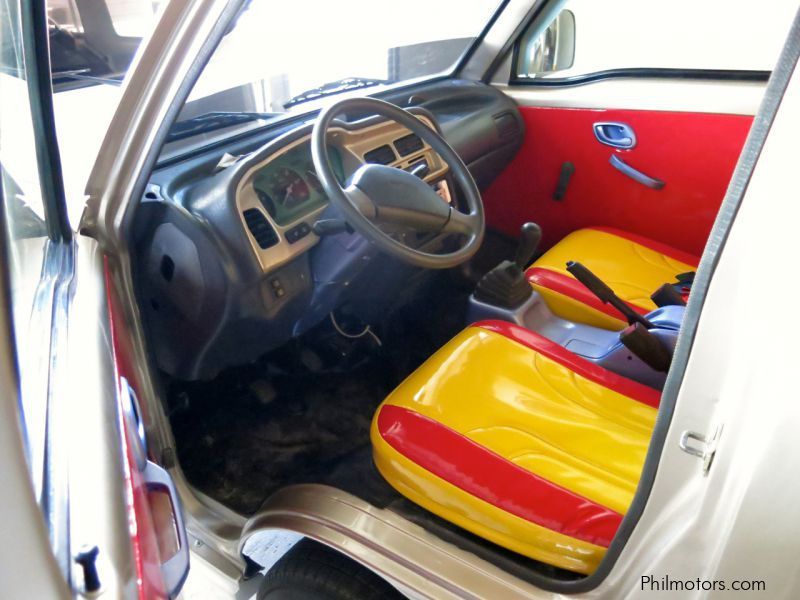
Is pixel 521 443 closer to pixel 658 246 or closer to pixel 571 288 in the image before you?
pixel 571 288

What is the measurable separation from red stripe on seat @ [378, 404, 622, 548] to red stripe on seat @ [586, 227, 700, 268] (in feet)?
3.58

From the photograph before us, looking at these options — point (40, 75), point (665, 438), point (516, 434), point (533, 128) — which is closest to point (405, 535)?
point (516, 434)

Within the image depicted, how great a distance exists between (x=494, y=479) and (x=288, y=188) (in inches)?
28.2

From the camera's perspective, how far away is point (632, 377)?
138 centimetres

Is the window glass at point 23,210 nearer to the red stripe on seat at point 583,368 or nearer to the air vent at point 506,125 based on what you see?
the red stripe on seat at point 583,368

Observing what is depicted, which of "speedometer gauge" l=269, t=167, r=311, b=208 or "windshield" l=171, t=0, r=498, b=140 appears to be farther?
"windshield" l=171, t=0, r=498, b=140

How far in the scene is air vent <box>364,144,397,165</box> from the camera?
141 cm

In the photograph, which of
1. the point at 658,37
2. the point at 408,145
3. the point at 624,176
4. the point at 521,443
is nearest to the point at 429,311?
the point at 408,145

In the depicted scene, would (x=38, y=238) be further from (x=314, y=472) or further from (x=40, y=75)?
(x=314, y=472)

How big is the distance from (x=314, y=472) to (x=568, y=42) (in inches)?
66.2

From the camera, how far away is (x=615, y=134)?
1988 mm

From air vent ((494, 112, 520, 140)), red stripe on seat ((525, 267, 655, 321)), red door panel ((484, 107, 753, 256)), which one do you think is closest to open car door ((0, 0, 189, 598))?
red stripe on seat ((525, 267, 655, 321))

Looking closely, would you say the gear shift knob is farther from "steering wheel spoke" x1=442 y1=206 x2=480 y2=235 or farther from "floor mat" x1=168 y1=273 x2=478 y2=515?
"floor mat" x1=168 y1=273 x2=478 y2=515

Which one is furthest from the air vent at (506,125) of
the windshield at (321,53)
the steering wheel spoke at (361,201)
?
the steering wheel spoke at (361,201)
